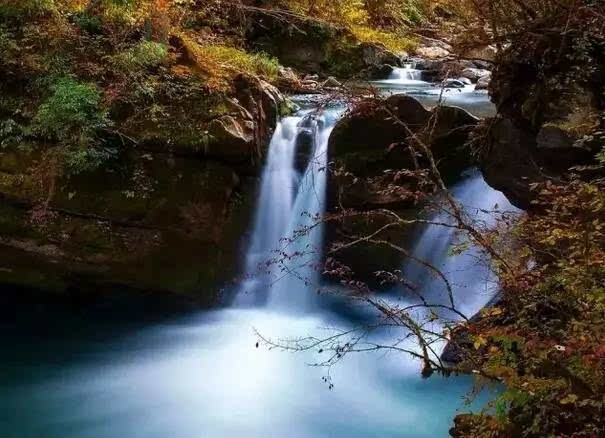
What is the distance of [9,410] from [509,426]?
4.35 m

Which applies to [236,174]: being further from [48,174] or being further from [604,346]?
[604,346]

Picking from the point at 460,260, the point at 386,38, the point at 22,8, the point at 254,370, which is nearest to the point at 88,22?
the point at 22,8

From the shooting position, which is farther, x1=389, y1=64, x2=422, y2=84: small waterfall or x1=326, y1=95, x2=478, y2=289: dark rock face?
x1=389, y1=64, x2=422, y2=84: small waterfall

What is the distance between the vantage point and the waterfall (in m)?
6.75

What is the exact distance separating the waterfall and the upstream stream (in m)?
0.01

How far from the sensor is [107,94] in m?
6.29

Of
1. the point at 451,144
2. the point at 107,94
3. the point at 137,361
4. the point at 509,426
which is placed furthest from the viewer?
the point at 451,144

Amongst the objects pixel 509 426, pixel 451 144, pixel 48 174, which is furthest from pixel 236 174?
pixel 509 426

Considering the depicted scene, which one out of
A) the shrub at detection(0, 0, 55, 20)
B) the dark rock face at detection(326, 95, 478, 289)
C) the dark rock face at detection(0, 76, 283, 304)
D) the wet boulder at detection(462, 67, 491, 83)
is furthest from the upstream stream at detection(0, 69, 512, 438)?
the wet boulder at detection(462, 67, 491, 83)

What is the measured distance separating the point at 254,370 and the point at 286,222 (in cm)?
202

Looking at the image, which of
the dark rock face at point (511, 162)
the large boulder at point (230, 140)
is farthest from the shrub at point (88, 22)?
the dark rock face at point (511, 162)

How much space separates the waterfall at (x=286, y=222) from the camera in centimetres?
A: 675

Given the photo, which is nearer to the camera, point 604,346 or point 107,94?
point 604,346

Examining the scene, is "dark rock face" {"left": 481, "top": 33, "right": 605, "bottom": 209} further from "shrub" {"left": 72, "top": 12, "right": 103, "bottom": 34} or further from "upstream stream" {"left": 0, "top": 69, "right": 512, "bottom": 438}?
"shrub" {"left": 72, "top": 12, "right": 103, "bottom": 34}
